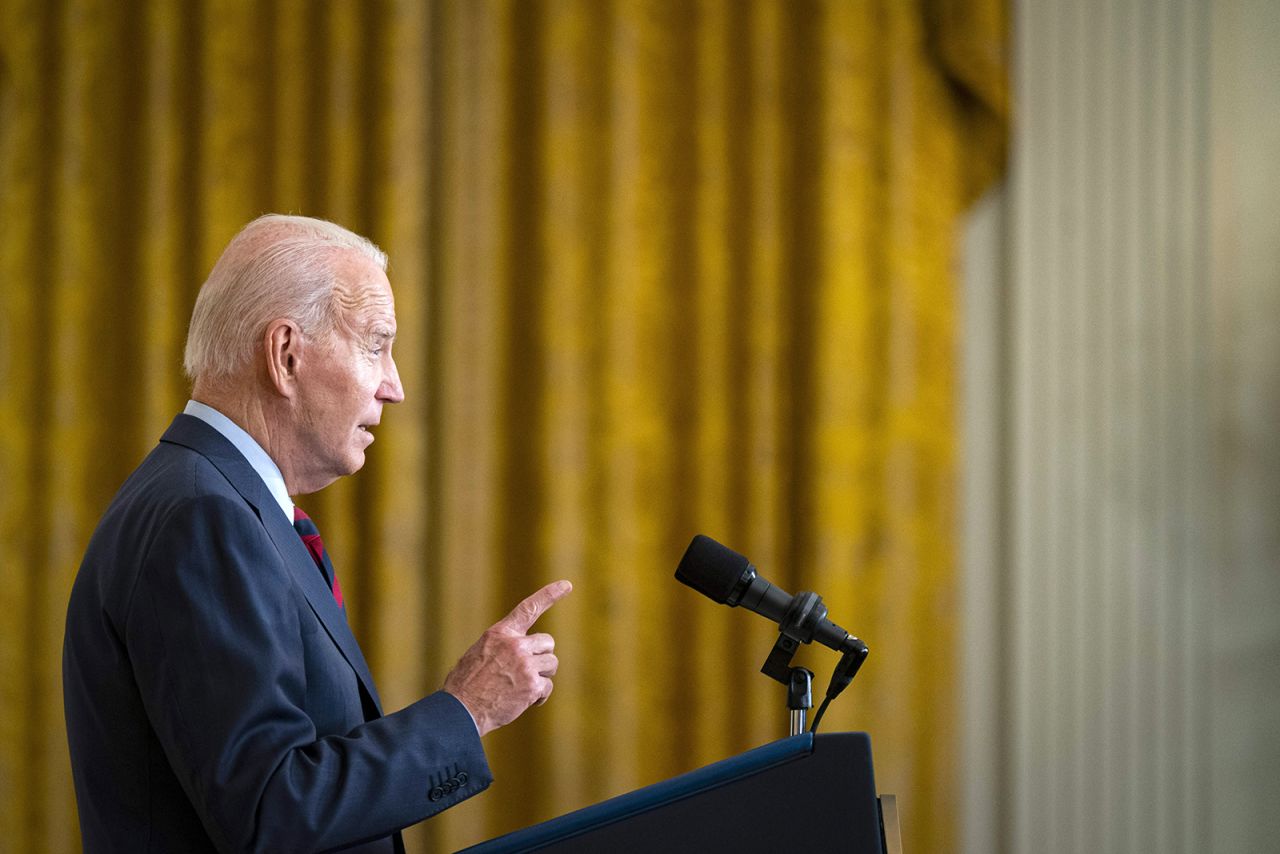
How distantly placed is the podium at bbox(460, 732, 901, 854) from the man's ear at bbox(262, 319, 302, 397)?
24.4 inches

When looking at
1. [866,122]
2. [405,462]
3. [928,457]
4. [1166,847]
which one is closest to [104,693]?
[405,462]

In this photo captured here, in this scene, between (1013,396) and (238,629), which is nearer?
(238,629)

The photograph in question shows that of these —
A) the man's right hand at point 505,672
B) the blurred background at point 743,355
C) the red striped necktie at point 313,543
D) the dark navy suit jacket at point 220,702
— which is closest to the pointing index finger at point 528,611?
the man's right hand at point 505,672

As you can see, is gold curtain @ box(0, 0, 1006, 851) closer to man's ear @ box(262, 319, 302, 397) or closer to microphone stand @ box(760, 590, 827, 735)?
microphone stand @ box(760, 590, 827, 735)

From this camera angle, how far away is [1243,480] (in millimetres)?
2613

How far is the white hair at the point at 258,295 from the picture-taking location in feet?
4.80

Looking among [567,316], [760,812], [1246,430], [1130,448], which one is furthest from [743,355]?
[760,812]

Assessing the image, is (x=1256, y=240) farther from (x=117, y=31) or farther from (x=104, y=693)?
(x=117, y=31)

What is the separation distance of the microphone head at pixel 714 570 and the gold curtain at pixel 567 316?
1.16 m

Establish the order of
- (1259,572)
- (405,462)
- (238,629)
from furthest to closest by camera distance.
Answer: (405,462) → (1259,572) → (238,629)

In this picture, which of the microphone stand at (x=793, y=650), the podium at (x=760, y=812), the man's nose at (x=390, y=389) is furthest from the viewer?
the man's nose at (x=390, y=389)

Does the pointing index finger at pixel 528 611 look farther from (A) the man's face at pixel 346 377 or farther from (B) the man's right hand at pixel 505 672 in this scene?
(A) the man's face at pixel 346 377

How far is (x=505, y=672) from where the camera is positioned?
1.40 metres

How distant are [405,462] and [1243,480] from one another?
1.83 meters
